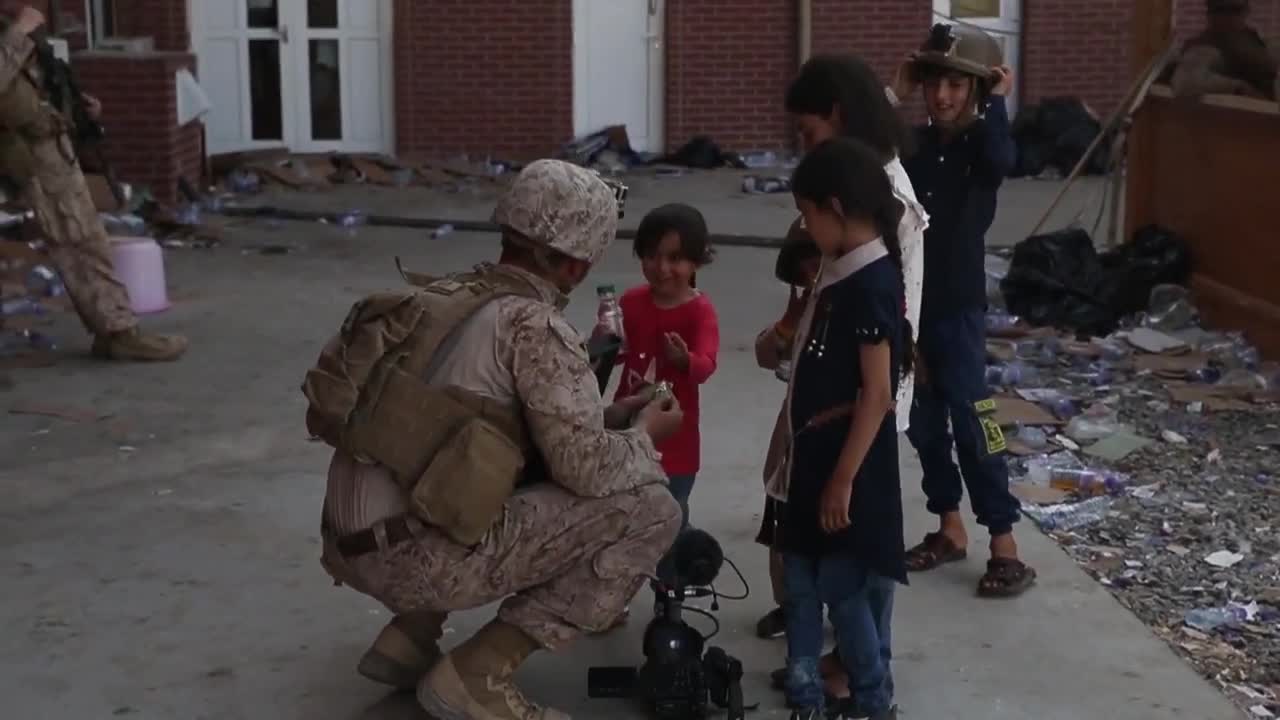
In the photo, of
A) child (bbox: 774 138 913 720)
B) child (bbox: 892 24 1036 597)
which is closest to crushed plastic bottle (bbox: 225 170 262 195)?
child (bbox: 892 24 1036 597)

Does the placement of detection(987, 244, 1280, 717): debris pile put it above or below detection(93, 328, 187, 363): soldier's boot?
below

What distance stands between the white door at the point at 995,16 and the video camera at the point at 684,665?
42.1ft

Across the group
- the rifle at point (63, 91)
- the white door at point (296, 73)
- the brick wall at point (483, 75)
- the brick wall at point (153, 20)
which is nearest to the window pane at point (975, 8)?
the brick wall at point (483, 75)

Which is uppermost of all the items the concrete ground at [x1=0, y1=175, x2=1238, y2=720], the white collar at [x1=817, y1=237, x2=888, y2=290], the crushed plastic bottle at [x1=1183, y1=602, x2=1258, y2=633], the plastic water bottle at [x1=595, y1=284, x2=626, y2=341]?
the white collar at [x1=817, y1=237, x2=888, y2=290]

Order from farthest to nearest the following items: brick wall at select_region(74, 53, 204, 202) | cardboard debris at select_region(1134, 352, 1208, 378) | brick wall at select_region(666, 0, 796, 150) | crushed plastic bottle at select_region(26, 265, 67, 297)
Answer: brick wall at select_region(666, 0, 796, 150), brick wall at select_region(74, 53, 204, 202), crushed plastic bottle at select_region(26, 265, 67, 297), cardboard debris at select_region(1134, 352, 1208, 378)

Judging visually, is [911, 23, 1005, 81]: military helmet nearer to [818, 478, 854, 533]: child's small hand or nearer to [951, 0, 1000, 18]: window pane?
[818, 478, 854, 533]: child's small hand

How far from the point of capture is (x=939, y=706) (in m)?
4.45

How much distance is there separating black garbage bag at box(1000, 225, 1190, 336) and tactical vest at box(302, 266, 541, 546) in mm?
5488

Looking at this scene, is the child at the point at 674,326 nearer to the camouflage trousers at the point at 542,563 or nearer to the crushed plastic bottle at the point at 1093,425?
the camouflage trousers at the point at 542,563

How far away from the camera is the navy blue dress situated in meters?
4.00

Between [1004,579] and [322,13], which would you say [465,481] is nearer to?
[1004,579]

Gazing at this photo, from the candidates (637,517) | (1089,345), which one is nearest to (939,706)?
(637,517)

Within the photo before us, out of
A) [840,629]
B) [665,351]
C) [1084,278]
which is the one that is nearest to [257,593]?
[665,351]

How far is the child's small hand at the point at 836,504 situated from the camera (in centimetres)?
396
